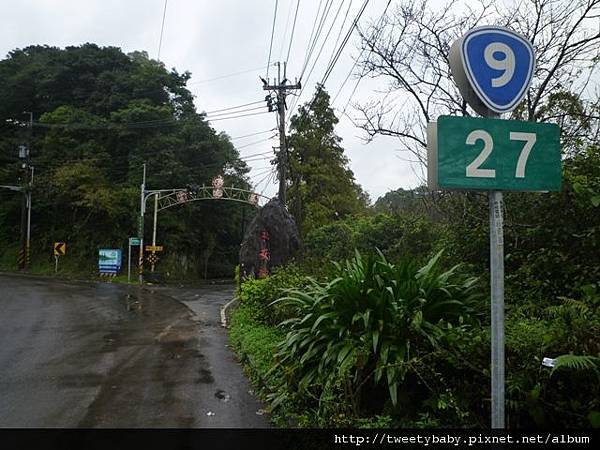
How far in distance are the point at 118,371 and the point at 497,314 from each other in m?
6.52

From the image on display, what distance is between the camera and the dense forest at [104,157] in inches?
1164

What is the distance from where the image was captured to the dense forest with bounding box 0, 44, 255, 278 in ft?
97.0

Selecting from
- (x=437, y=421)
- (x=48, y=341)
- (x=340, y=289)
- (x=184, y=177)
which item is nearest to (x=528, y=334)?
(x=437, y=421)

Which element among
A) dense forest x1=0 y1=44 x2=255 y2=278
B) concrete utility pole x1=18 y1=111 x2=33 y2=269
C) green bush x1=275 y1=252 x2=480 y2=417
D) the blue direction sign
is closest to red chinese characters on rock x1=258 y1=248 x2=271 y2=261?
green bush x1=275 y1=252 x2=480 y2=417

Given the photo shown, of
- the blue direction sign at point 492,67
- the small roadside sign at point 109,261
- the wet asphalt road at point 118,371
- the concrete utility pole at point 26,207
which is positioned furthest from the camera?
the concrete utility pole at point 26,207

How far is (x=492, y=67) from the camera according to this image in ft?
7.58

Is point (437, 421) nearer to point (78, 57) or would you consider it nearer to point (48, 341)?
point (48, 341)

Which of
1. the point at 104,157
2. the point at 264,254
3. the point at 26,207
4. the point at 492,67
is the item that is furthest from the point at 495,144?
the point at 26,207

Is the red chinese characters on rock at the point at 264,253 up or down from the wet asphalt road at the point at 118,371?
up

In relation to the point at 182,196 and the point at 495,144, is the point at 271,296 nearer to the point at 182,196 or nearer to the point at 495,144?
the point at 495,144

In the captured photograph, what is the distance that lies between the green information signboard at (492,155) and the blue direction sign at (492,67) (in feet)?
0.55

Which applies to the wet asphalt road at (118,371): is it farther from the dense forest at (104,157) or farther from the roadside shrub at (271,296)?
the dense forest at (104,157)

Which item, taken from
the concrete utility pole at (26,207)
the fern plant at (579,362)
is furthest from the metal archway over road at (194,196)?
the fern plant at (579,362)

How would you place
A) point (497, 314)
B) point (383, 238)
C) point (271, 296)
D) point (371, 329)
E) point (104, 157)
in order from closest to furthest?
point (497, 314) < point (371, 329) < point (271, 296) < point (383, 238) < point (104, 157)
